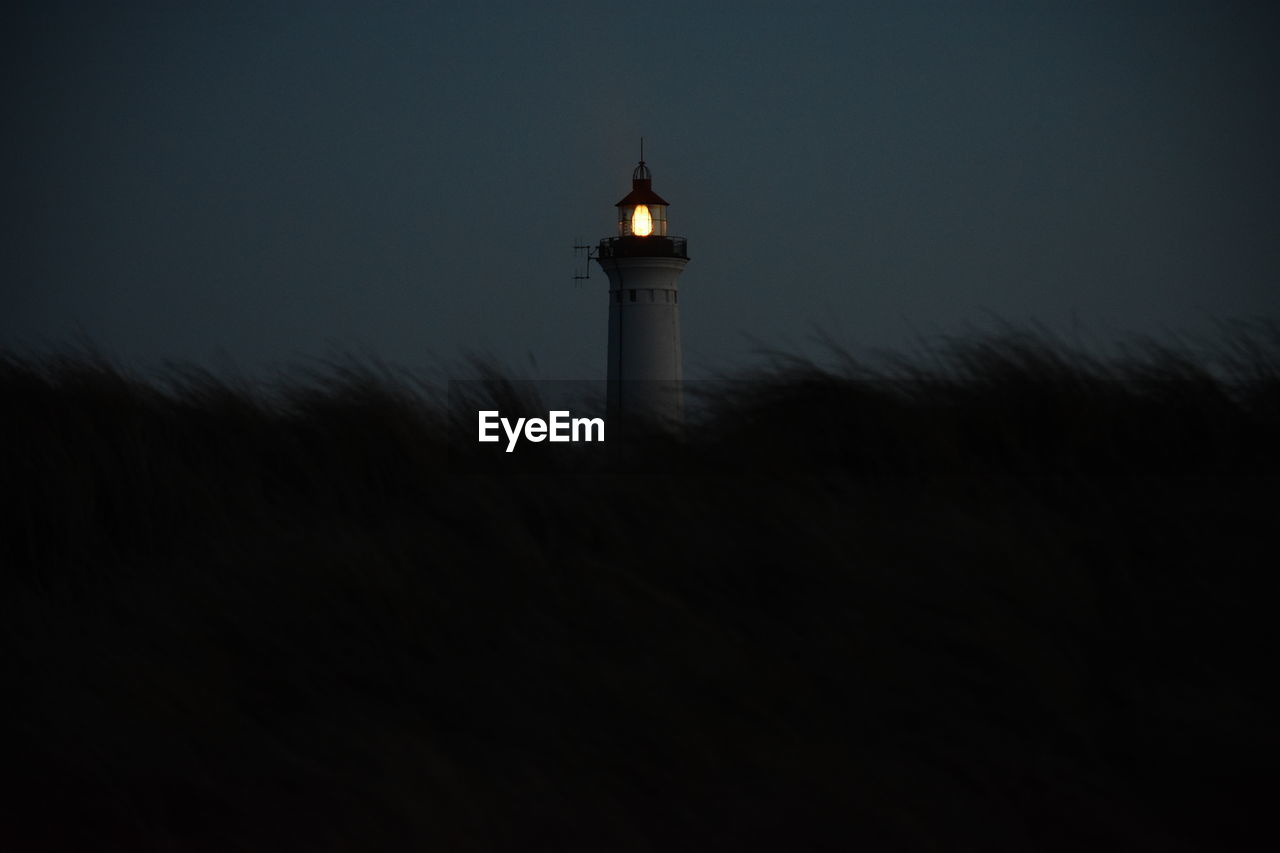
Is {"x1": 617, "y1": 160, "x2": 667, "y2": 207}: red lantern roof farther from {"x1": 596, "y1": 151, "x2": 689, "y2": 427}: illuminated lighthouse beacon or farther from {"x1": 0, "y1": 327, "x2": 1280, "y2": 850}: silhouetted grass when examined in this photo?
{"x1": 0, "y1": 327, "x2": 1280, "y2": 850}: silhouetted grass

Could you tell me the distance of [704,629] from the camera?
3.11 metres

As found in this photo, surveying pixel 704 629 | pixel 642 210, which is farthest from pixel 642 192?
pixel 704 629

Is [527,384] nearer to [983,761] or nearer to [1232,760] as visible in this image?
[983,761]

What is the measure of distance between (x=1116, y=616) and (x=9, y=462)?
3.95 m

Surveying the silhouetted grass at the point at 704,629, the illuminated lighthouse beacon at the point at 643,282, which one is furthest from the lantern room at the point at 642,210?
the silhouetted grass at the point at 704,629

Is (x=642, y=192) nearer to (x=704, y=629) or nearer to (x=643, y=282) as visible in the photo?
(x=643, y=282)

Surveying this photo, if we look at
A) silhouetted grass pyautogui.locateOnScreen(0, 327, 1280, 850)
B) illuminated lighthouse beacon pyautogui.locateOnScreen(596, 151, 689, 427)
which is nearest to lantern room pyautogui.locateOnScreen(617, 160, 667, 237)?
illuminated lighthouse beacon pyautogui.locateOnScreen(596, 151, 689, 427)

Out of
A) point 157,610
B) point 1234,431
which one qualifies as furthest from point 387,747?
point 1234,431

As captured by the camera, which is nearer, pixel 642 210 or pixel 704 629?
pixel 704 629

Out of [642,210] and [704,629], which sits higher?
[642,210]

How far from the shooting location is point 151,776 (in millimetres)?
2898

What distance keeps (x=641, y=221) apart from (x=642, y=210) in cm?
20

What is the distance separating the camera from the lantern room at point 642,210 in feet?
68.9

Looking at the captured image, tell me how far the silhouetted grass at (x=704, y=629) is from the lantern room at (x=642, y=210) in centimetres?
1669
